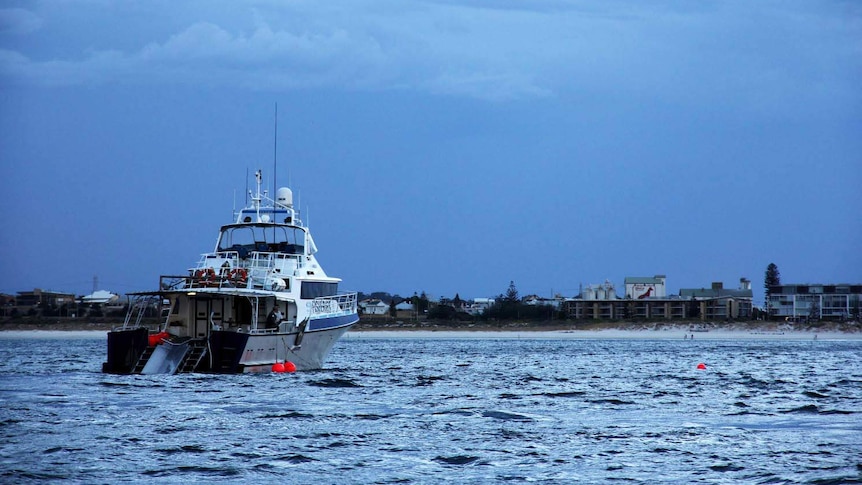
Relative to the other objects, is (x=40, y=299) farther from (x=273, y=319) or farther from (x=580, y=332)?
(x=273, y=319)

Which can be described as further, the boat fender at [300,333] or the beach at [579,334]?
the beach at [579,334]

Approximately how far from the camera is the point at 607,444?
2125cm

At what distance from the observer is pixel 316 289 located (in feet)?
139

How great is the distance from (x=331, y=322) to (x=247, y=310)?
366cm

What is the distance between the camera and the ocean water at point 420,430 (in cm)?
1797

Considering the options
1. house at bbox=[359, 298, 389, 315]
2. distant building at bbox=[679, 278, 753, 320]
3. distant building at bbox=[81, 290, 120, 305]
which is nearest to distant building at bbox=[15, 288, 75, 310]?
distant building at bbox=[81, 290, 120, 305]

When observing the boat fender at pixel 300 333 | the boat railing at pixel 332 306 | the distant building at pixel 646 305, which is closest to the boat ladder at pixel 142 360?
the boat fender at pixel 300 333

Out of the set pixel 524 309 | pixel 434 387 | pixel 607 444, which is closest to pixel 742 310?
pixel 524 309

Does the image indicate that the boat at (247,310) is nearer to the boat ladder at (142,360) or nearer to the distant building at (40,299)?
the boat ladder at (142,360)

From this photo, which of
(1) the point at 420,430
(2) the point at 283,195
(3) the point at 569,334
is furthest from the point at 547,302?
(1) the point at 420,430

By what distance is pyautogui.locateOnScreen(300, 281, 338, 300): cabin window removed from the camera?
4134 cm

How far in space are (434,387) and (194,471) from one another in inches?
737

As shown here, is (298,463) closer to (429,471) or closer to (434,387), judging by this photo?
(429,471)

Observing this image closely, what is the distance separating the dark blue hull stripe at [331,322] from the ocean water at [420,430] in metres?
2.51
